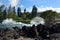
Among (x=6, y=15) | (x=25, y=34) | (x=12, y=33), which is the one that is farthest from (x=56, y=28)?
(x=6, y=15)

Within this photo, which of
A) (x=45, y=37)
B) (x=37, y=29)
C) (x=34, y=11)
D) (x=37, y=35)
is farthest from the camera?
(x=34, y=11)

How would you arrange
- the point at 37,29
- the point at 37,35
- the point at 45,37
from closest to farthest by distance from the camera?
the point at 45,37, the point at 37,35, the point at 37,29

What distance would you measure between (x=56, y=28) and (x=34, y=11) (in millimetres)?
11421

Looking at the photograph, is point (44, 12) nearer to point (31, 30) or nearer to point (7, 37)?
point (31, 30)

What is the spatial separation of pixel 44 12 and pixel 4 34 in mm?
14082

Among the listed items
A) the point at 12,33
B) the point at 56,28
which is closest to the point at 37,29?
the point at 56,28

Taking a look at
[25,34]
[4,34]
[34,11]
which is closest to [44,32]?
[25,34]

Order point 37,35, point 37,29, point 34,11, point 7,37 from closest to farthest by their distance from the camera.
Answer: point 7,37 < point 37,35 < point 37,29 < point 34,11

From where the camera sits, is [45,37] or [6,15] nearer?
[45,37]

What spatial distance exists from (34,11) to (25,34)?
1157 centimetres

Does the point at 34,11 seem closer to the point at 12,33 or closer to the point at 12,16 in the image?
the point at 12,16

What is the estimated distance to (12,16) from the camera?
80.0 feet

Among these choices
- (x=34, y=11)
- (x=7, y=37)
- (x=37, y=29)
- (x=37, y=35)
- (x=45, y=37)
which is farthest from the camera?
(x=34, y=11)

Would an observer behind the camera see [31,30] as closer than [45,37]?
No
